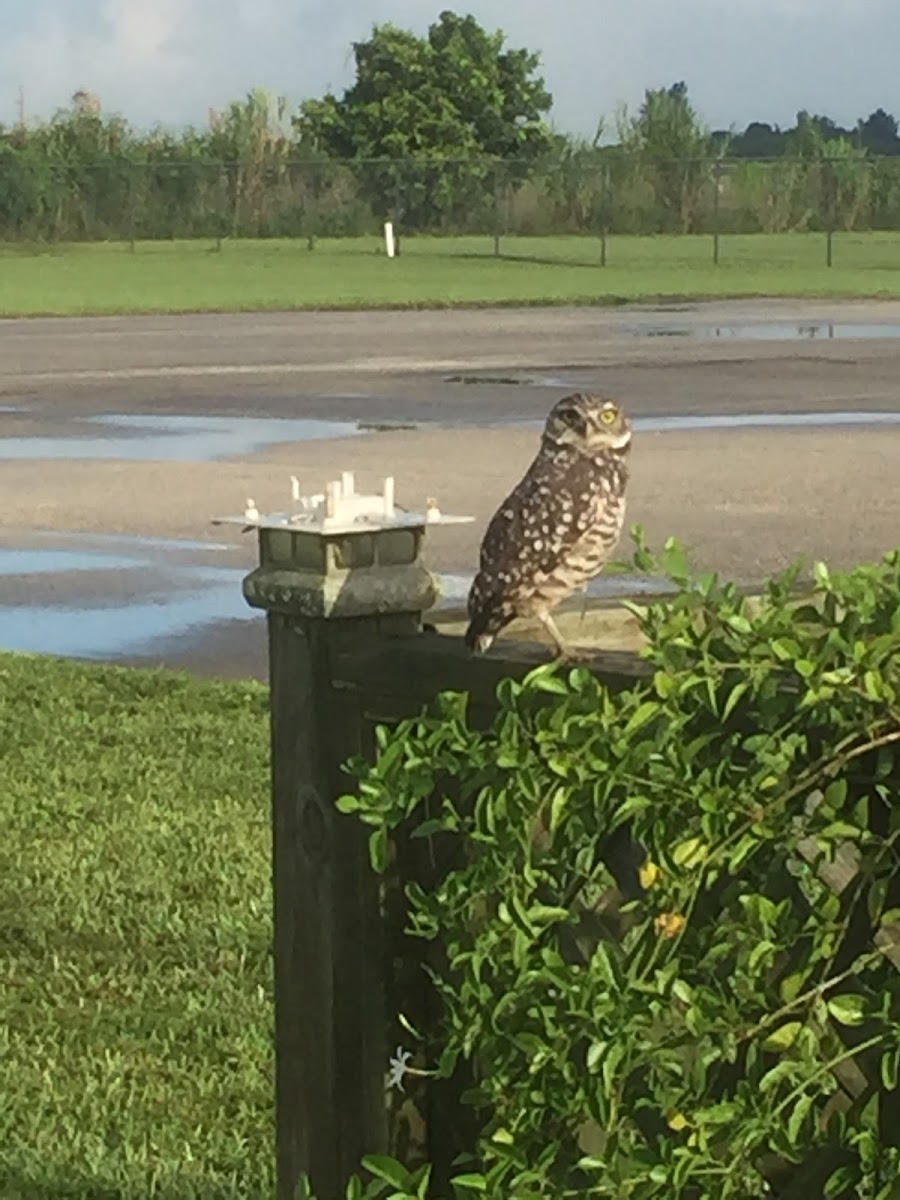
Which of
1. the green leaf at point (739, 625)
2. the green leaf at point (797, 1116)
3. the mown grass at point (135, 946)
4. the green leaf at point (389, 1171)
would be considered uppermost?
the green leaf at point (739, 625)

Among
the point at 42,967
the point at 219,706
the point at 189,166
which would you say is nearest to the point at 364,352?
the point at 219,706

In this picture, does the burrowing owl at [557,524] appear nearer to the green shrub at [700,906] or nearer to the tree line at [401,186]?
the green shrub at [700,906]

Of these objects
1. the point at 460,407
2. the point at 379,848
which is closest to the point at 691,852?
the point at 379,848

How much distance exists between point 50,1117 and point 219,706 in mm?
4351

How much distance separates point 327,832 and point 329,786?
65 mm

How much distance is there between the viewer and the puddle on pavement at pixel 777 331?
32.9 metres

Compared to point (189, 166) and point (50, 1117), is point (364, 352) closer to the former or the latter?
point (50, 1117)

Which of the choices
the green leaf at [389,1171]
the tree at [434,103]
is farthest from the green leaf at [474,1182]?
the tree at [434,103]

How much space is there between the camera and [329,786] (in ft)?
12.5

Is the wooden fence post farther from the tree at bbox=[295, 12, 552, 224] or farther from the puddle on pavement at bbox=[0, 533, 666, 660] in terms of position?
the tree at bbox=[295, 12, 552, 224]

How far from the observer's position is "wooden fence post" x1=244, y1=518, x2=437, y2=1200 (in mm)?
3768

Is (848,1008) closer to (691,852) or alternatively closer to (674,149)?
(691,852)

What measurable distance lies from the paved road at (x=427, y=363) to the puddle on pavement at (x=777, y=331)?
0.37 metres

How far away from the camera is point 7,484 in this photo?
17703 mm
